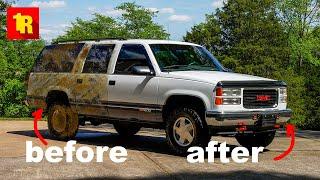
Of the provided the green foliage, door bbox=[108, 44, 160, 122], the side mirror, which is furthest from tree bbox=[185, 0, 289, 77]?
the side mirror

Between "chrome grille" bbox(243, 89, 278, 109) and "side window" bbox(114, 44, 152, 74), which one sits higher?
"side window" bbox(114, 44, 152, 74)

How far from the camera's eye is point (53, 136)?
37.0ft

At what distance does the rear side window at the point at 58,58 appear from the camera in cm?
1073

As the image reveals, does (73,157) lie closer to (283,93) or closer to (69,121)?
(69,121)

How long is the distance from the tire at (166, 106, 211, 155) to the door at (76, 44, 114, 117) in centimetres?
165

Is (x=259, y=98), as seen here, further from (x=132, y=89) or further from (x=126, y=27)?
(x=126, y=27)

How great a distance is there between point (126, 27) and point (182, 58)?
2397 inches

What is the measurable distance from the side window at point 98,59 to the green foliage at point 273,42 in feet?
148

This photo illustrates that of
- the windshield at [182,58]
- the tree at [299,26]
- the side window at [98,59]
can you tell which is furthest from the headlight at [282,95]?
the tree at [299,26]

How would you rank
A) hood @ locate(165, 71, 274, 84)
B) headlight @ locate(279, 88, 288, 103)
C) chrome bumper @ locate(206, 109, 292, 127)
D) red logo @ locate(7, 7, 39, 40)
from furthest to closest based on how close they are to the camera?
red logo @ locate(7, 7, 39, 40)
headlight @ locate(279, 88, 288, 103)
hood @ locate(165, 71, 274, 84)
chrome bumper @ locate(206, 109, 292, 127)

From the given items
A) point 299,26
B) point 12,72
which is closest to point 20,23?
point 12,72

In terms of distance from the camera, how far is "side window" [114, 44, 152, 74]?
31.0ft

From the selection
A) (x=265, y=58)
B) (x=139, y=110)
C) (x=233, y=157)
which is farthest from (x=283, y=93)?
(x=265, y=58)

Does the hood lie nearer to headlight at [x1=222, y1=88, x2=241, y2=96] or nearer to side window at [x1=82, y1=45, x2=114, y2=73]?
headlight at [x1=222, y1=88, x2=241, y2=96]
